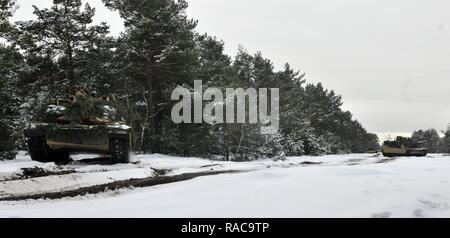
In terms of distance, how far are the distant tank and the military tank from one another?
→ 17585mm

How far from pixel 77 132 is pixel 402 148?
63.6 ft

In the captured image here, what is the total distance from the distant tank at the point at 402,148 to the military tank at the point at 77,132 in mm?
17585

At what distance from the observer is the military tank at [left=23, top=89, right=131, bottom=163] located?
11820mm

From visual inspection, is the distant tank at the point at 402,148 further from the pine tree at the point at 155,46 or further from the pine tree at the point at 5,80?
the pine tree at the point at 5,80

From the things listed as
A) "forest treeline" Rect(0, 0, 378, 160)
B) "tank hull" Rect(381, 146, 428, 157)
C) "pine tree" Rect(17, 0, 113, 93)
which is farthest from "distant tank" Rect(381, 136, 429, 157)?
"pine tree" Rect(17, 0, 113, 93)

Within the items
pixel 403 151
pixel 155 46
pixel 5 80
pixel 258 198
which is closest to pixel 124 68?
pixel 155 46

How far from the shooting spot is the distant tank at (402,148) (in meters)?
24.7

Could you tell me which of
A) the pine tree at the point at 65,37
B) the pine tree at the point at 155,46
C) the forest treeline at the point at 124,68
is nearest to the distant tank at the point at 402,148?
the forest treeline at the point at 124,68

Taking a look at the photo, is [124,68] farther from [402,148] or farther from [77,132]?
[402,148]

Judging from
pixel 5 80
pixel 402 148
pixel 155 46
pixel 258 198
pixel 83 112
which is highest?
Result: pixel 155 46

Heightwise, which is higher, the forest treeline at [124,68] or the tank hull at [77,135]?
the forest treeline at [124,68]

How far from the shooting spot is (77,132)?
38.8 feet
